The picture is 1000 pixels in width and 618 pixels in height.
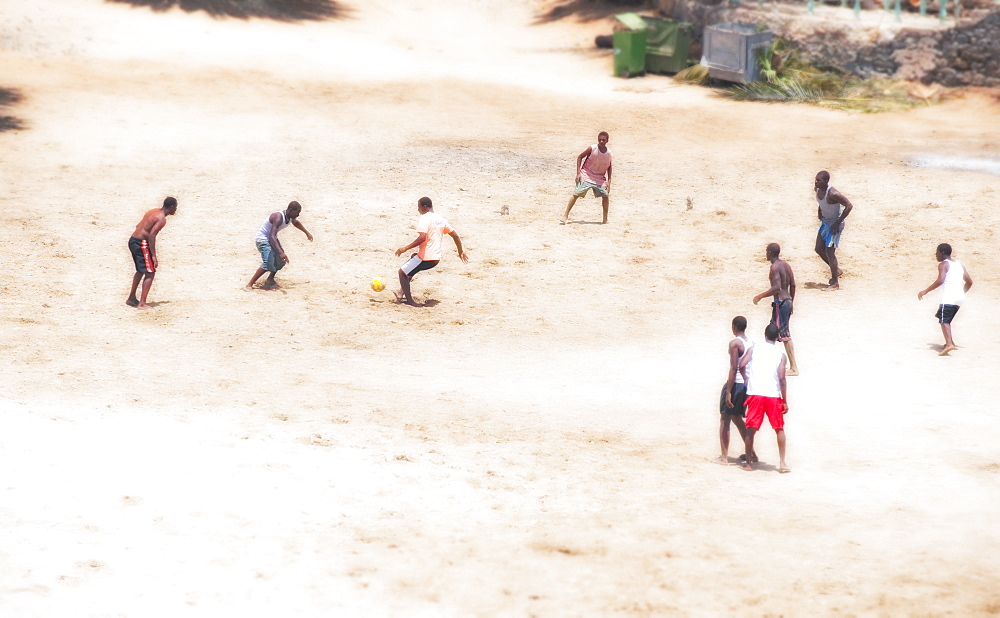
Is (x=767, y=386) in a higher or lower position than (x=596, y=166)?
lower

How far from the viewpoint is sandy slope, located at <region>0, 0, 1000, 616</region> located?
8258mm

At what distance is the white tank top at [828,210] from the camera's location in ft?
50.5

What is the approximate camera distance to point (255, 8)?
33906mm

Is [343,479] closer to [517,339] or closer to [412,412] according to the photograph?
[412,412]

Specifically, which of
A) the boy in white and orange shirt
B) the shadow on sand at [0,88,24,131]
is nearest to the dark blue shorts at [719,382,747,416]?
the boy in white and orange shirt

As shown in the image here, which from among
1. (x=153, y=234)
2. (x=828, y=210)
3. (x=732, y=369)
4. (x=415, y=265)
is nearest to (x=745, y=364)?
(x=732, y=369)

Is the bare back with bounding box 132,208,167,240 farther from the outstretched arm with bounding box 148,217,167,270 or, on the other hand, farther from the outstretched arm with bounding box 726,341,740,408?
the outstretched arm with bounding box 726,341,740,408

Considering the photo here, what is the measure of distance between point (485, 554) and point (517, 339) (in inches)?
223

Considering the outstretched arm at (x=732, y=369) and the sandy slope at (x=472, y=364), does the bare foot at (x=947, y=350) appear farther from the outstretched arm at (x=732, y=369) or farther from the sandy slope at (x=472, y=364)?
the outstretched arm at (x=732, y=369)

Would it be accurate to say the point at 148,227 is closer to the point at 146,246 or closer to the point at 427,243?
the point at 146,246

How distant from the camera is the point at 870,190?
20.4 m

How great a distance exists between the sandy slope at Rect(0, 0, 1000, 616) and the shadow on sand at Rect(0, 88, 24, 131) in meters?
0.33

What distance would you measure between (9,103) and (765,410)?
1953 cm

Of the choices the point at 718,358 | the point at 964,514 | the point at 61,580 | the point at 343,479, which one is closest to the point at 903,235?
the point at 718,358
